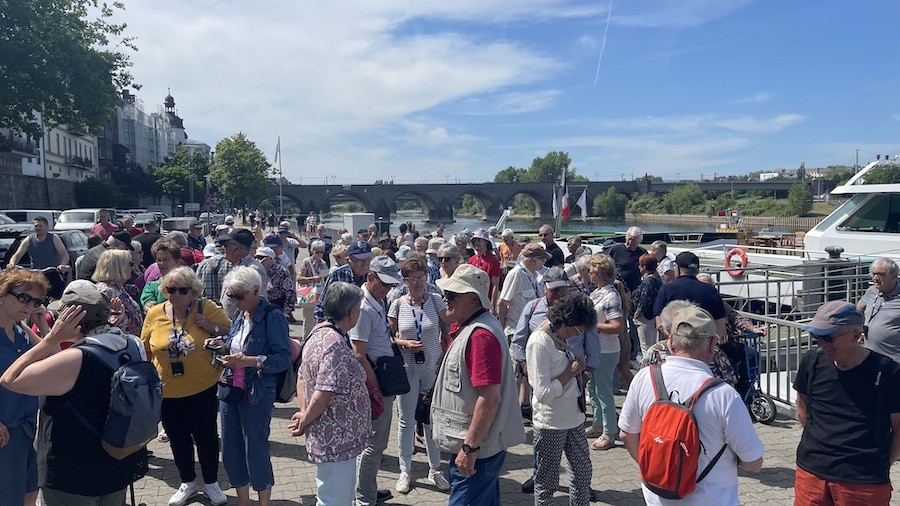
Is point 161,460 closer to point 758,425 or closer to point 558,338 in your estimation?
point 558,338

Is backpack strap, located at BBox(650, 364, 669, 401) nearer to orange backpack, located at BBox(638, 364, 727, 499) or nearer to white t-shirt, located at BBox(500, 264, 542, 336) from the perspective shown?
orange backpack, located at BBox(638, 364, 727, 499)

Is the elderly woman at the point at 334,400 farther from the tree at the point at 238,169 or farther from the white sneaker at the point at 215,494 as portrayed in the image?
the tree at the point at 238,169

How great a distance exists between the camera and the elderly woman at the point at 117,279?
480 cm

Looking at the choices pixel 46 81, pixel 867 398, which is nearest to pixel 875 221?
pixel 867 398

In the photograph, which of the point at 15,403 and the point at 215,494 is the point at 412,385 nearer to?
the point at 215,494

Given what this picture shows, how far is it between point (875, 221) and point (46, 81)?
1217 inches

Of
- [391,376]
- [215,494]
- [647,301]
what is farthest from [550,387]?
[647,301]

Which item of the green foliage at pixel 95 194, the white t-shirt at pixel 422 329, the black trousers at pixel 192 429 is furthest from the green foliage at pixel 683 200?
the black trousers at pixel 192 429

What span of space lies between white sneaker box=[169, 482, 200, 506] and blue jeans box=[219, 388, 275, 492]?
0.60m

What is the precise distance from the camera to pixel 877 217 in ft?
37.0

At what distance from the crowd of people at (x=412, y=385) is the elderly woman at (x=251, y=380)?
0.01m

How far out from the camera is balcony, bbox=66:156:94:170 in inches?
2146

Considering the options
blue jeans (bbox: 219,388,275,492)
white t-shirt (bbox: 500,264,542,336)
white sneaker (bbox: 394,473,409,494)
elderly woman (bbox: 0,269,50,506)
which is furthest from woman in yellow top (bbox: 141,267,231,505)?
white t-shirt (bbox: 500,264,542,336)

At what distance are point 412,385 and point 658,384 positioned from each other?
2.49 meters
